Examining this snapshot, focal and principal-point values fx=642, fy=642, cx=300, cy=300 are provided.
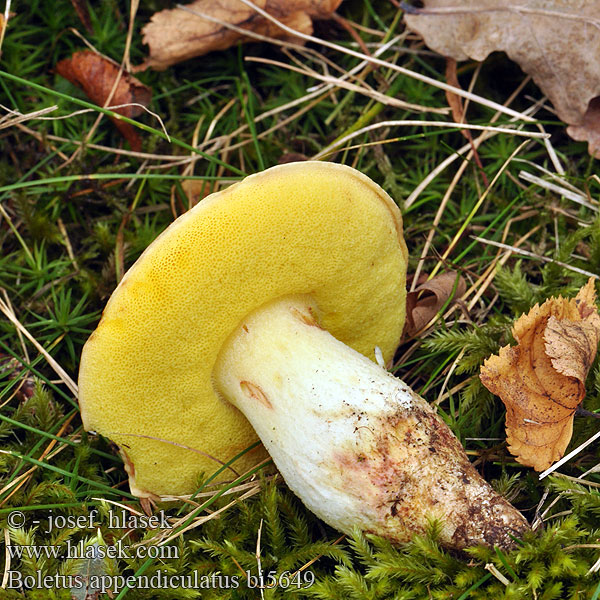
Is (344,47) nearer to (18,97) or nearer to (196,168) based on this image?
(196,168)

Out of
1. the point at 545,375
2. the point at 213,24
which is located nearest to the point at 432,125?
the point at 213,24

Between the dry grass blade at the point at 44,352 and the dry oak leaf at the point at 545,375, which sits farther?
the dry grass blade at the point at 44,352

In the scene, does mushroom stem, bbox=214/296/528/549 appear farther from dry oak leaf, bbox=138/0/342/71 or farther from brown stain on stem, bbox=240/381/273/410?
dry oak leaf, bbox=138/0/342/71

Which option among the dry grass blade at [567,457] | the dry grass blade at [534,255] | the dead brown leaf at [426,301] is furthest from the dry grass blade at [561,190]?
the dry grass blade at [567,457]

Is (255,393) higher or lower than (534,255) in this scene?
lower

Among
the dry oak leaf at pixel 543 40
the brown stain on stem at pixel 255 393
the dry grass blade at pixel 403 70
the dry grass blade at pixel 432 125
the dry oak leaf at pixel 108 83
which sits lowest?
the brown stain on stem at pixel 255 393

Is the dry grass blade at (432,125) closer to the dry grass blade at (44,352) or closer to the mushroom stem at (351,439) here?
the mushroom stem at (351,439)

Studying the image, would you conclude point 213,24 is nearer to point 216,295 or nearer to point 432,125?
point 432,125
